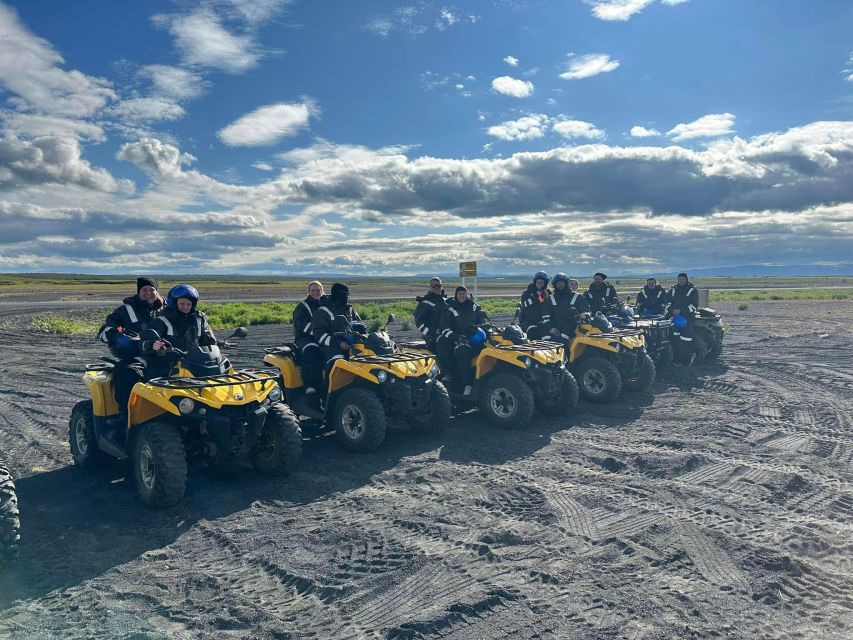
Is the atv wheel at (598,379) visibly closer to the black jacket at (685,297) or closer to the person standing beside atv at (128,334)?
the black jacket at (685,297)

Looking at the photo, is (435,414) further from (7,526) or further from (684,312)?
(684,312)

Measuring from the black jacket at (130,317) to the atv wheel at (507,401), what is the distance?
15.4ft

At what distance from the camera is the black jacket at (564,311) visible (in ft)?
38.7

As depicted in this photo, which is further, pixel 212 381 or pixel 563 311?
pixel 563 311

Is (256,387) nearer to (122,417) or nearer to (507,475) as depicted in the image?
(122,417)

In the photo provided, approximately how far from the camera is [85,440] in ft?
24.0

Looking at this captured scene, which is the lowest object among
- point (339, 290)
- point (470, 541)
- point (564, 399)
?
point (470, 541)

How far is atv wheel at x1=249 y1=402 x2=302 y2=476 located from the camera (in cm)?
689

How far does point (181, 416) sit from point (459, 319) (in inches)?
203

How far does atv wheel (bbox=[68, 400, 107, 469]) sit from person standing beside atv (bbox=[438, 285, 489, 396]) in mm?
4998

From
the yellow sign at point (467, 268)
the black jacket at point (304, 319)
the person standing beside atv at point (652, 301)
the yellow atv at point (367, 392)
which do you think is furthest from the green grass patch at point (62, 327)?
the person standing beside atv at point (652, 301)

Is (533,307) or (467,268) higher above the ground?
(467,268)

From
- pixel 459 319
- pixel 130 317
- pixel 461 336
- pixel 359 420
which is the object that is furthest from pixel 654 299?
pixel 130 317

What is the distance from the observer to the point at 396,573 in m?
4.75
